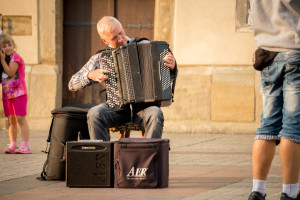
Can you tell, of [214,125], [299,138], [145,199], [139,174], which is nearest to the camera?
[299,138]

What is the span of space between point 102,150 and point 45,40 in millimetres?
6413

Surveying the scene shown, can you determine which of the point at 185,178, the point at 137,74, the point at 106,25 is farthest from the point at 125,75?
the point at 185,178

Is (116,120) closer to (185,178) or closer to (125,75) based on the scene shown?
(125,75)

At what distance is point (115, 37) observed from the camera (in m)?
6.63

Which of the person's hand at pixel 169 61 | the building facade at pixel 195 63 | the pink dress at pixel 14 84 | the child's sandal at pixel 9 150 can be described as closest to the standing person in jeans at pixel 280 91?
the person's hand at pixel 169 61

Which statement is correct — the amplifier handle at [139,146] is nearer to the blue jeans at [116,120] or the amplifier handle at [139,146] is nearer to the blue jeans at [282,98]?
the blue jeans at [116,120]

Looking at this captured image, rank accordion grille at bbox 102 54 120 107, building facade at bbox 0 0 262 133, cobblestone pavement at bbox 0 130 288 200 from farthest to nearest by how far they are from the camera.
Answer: building facade at bbox 0 0 262 133 → accordion grille at bbox 102 54 120 107 → cobblestone pavement at bbox 0 130 288 200

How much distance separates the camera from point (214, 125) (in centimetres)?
1154

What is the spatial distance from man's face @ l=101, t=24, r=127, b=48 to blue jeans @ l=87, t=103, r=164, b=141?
604mm

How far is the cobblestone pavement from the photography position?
215 inches

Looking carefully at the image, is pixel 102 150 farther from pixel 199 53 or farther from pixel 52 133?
pixel 199 53

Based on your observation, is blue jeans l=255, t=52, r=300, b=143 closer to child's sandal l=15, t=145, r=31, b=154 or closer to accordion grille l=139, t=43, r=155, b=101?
accordion grille l=139, t=43, r=155, b=101

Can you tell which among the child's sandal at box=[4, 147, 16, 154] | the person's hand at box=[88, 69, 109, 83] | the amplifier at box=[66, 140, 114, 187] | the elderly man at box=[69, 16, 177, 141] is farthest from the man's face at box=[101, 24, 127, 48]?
the child's sandal at box=[4, 147, 16, 154]

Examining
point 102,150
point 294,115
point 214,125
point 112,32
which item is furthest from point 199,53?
point 294,115
